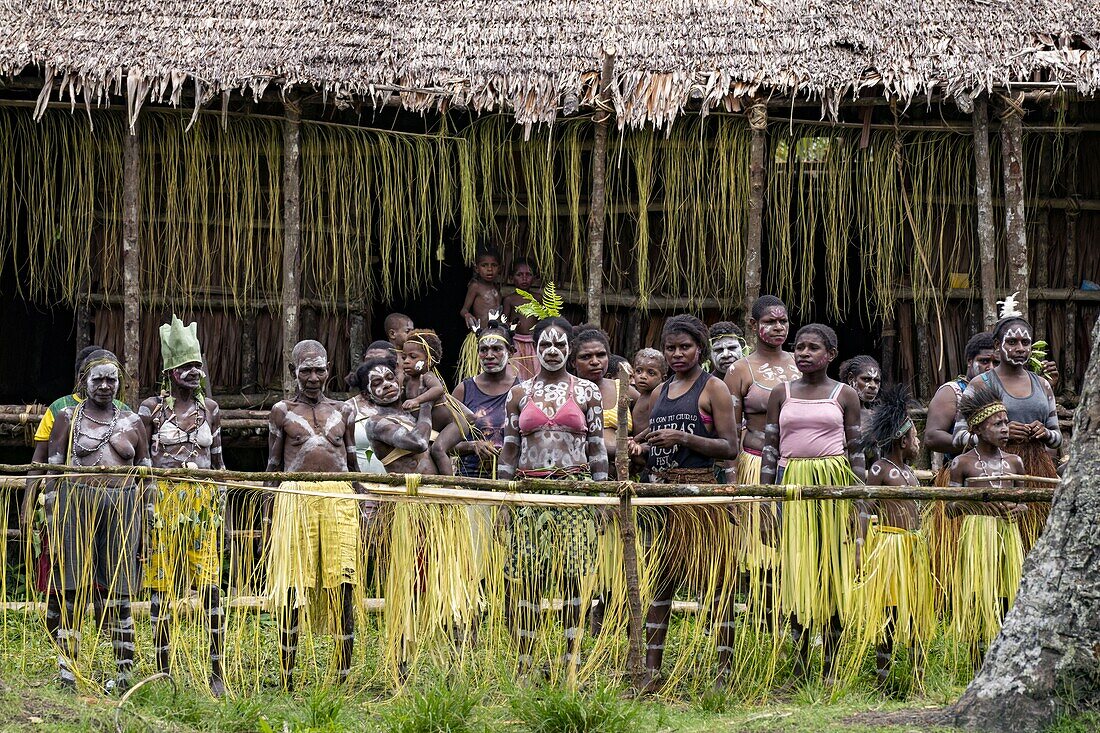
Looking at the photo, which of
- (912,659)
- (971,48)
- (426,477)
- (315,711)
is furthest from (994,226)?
(315,711)

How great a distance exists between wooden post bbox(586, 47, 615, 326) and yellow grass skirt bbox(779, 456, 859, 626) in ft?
11.7

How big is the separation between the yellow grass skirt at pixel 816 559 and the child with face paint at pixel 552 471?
2.44 ft

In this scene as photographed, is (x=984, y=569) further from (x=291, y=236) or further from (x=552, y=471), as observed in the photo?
(x=291, y=236)

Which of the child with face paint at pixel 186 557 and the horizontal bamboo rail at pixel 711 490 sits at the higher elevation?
the horizontal bamboo rail at pixel 711 490

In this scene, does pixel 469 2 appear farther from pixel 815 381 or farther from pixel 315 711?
pixel 315 711

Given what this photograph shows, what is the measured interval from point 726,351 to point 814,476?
1676mm

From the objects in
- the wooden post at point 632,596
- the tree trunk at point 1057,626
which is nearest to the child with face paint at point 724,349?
the wooden post at point 632,596

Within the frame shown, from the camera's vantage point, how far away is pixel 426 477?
5.19 m

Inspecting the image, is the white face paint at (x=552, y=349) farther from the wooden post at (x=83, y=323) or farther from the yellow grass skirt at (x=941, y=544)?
the wooden post at (x=83, y=323)

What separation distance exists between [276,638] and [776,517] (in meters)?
2.02

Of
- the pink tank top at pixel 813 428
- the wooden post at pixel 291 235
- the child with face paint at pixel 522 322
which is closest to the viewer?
the pink tank top at pixel 813 428

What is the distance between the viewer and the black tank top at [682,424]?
239 inches

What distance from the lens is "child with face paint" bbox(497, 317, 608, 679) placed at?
524 centimetres

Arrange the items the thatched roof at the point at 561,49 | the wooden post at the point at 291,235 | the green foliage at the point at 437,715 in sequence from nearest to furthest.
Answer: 1. the green foliage at the point at 437,715
2. the thatched roof at the point at 561,49
3. the wooden post at the point at 291,235
